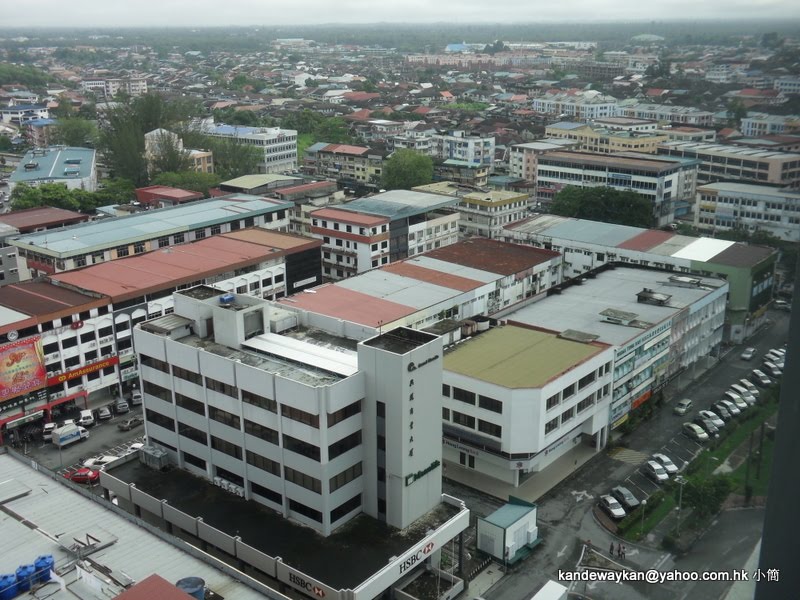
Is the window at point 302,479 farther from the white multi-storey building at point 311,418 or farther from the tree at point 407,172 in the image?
the tree at point 407,172

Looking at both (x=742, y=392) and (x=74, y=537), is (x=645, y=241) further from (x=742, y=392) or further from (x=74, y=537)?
(x=74, y=537)

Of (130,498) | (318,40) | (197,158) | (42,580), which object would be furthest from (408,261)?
(318,40)

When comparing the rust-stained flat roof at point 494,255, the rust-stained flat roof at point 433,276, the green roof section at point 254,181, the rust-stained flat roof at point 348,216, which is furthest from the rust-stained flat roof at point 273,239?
the green roof section at point 254,181

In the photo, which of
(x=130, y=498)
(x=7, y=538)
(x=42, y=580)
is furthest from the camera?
(x=130, y=498)

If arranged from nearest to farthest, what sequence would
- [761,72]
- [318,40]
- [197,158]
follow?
[761,72]
[197,158]
[318,40]

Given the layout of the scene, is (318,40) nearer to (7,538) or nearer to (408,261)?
(408,261)

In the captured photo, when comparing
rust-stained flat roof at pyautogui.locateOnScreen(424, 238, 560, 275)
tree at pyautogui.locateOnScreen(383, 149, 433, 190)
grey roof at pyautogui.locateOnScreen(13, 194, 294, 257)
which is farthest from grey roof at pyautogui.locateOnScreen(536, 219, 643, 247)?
tree at pyautogui.locateOnScreen(383, 149, 433, 190)
